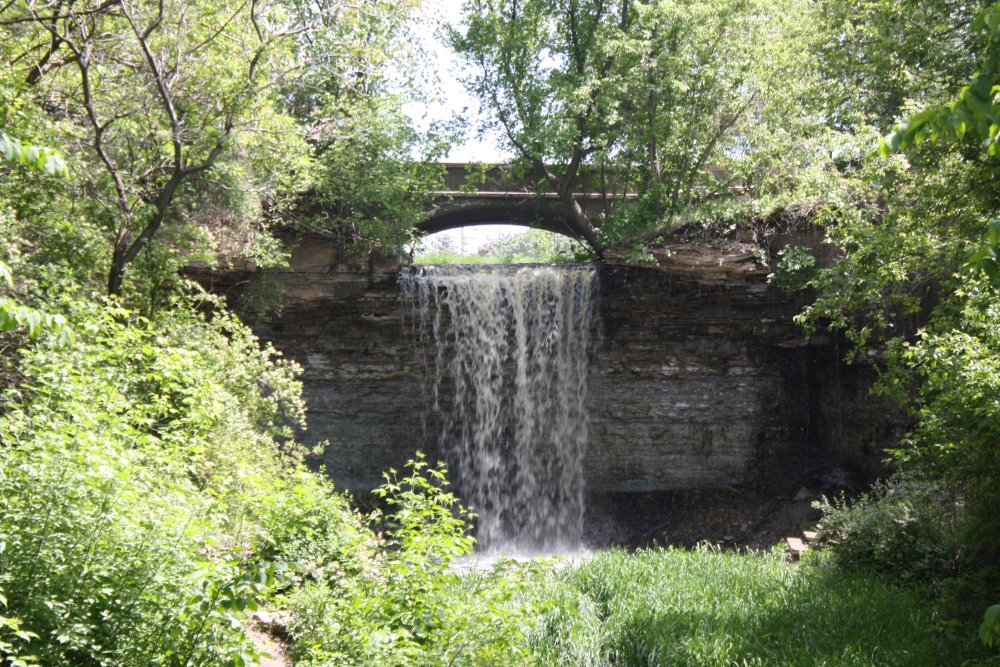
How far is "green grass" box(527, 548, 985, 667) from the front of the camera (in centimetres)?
627

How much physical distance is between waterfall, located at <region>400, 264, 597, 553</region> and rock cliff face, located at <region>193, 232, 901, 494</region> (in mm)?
424

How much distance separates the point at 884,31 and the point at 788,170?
419 cm

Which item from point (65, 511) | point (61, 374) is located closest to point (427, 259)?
point (61, 374)

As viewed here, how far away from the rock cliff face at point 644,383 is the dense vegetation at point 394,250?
1061 millimetres

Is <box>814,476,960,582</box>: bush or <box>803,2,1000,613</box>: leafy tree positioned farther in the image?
<box>814,476,960,582</box>: bush

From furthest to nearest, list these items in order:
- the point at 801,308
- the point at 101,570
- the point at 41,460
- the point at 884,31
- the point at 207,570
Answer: the point at 801,308 → the point at 884,31 → the point at 41,460 → the point at 101,570 → the point at 207,570

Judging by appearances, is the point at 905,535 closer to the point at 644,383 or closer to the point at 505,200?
the point at 644,383

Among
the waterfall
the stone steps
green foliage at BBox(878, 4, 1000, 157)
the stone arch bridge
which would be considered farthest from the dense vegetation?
the waterfall

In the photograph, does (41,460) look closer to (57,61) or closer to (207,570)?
(207,570)

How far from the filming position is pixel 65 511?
4242mm

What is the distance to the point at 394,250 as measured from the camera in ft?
48.0

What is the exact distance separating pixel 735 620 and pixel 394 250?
31.6 ft

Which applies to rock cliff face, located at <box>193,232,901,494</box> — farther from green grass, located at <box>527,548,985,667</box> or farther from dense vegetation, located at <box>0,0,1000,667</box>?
green grass, located at <box>527,548,985,667</box>

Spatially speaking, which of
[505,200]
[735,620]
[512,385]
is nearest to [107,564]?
[735,620]
